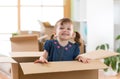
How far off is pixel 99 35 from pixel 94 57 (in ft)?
8.11

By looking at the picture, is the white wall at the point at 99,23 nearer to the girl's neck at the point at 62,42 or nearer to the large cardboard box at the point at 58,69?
the girl's neck at the point at 62,42

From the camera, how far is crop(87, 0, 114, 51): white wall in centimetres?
389

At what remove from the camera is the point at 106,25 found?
3.92 meters

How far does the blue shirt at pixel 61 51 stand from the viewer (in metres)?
1.71

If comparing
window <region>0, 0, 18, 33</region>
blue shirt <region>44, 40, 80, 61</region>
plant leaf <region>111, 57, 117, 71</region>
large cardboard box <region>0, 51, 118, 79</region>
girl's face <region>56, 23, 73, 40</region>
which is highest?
window <region>0, 0, 18, 33</region>

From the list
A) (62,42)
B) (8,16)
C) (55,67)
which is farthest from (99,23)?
(55,67)

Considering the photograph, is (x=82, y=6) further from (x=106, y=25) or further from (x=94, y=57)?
(x=94, y=57)

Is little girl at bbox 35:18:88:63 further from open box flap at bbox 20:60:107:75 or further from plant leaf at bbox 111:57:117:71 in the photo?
plant leaf at bbox 111:57:117:71

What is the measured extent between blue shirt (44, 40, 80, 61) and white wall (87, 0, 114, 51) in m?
2.19

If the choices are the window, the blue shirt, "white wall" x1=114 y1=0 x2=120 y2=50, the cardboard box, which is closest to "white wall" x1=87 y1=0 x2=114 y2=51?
"white wall" x1=114 y1=0 x2=120 y2=50

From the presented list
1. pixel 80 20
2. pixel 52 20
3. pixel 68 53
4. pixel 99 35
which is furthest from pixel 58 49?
pixel 52 20

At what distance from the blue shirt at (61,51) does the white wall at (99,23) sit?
Result: 2.19 metres

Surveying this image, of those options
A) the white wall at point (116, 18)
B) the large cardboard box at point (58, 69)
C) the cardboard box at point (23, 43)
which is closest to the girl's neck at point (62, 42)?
the large cardboard box at point (58, 69)

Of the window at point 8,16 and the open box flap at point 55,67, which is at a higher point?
the window at point 8,16
